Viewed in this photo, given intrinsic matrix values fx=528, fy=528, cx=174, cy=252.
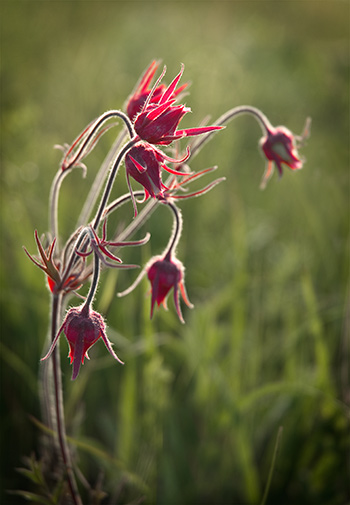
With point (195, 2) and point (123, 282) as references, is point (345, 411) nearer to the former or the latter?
point (123, 282)

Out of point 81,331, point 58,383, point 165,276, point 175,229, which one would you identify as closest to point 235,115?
point 175,229

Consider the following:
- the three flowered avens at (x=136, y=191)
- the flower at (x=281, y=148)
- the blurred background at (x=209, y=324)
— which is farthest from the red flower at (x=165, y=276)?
the blurred background at (x=209, y=324)

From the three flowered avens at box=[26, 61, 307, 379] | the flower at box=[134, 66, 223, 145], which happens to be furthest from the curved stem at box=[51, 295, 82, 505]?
the flower at box=[134, 66, 223, 145]

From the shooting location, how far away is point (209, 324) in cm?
238

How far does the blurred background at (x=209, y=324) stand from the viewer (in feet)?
7.03

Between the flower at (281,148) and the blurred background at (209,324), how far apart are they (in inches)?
30.4

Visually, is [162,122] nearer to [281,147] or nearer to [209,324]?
[281,147]

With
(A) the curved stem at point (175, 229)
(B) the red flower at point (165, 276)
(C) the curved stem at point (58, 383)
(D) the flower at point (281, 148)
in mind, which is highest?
(D) the flower at point (281, 148)

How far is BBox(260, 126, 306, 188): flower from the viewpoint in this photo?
1.60 meters

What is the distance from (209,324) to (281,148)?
3.34ft

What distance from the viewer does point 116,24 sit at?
21.6 feet

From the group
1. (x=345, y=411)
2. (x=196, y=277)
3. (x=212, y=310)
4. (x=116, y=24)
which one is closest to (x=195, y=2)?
(x=116, y=24)

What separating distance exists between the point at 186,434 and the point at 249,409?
0.34m

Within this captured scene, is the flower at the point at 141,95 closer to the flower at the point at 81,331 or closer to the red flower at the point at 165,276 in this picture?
the red flower at the point at 165,276
